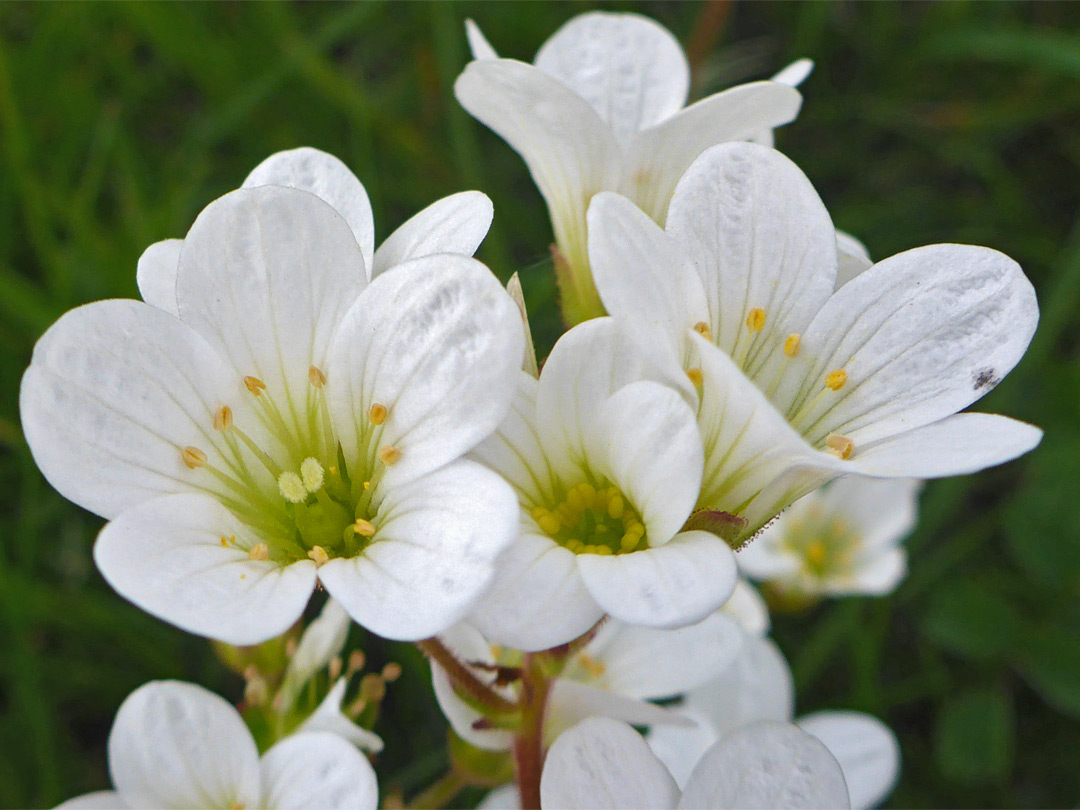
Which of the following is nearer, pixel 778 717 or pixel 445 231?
pixel 445 231

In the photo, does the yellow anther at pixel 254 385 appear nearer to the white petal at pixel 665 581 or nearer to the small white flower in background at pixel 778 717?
the white petal at pixel 665 581

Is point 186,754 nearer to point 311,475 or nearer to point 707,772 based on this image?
point 311,475

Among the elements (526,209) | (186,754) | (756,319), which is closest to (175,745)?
(186,754)

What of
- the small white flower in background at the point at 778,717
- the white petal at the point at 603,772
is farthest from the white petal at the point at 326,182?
the small white flower in background at the point at 778,717

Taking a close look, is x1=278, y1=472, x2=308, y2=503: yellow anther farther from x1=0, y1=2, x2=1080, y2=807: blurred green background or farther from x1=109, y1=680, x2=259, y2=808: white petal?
x1=0, y1=2, x2=1080, y2=807: blurred green background

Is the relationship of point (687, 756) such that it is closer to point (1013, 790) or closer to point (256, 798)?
point (256, 798)
